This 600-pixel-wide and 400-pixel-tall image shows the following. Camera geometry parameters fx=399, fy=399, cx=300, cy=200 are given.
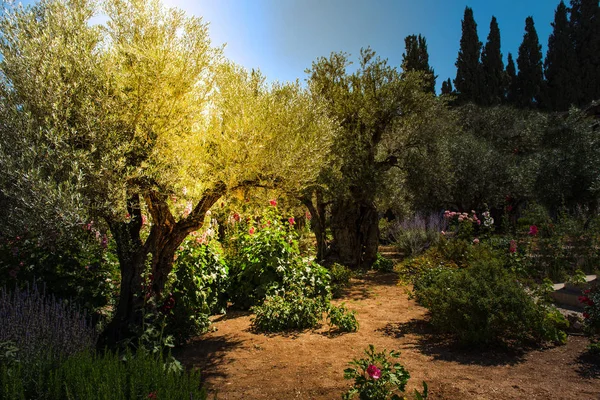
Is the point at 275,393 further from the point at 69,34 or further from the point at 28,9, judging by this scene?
the point at 28,9

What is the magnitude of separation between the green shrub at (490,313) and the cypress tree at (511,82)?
44265 millimetres

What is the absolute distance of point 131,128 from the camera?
4727mm

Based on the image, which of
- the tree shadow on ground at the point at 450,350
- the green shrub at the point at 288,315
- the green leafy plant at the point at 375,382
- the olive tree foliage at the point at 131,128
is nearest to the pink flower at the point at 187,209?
the olive tree foliage at the point at 131,128

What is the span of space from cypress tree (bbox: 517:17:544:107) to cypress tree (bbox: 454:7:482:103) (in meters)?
5.32

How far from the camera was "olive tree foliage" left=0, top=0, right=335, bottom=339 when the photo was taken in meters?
4.09

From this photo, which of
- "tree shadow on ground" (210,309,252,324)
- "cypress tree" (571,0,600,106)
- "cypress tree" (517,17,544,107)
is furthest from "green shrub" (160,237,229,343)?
"cypress tree" (517,17,544,107)

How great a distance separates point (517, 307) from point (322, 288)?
3.47 metres

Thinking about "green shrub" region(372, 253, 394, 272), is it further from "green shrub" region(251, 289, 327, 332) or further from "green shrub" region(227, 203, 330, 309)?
"green shrub" region(251, 289, 327, 332)

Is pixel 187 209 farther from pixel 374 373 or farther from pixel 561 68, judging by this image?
pixel 561 68

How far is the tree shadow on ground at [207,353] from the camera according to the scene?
4962mm

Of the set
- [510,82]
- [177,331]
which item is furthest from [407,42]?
[177,331]

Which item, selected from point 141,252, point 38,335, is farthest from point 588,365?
point 38,335

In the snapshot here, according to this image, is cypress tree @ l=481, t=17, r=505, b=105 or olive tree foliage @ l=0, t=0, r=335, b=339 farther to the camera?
cypress tree @ l=481, t=17, r=505, b=105

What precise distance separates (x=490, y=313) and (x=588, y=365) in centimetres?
119
